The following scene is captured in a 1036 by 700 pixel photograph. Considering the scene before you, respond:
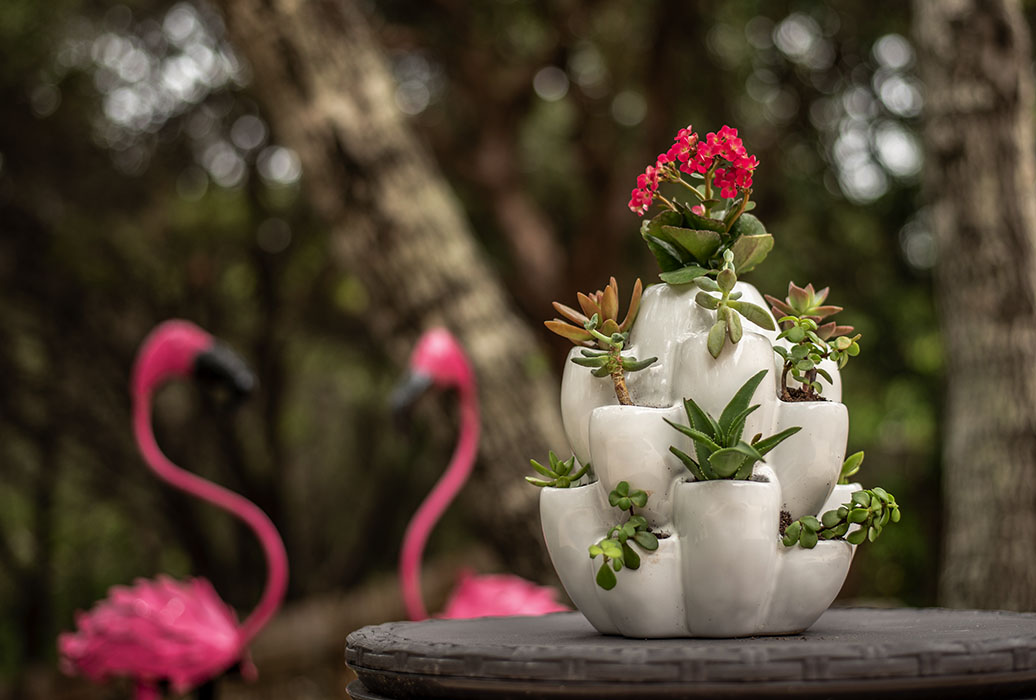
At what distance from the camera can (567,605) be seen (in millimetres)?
3021

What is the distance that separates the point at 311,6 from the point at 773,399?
2.20 metres

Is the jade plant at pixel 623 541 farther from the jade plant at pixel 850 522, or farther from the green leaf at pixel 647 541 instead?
the jade plant at pixel 850 522

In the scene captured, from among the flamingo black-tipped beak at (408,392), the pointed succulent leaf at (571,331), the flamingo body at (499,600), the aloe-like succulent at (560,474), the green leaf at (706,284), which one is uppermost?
the green leaf at (706,284)

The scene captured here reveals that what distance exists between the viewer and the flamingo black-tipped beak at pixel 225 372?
2.59m

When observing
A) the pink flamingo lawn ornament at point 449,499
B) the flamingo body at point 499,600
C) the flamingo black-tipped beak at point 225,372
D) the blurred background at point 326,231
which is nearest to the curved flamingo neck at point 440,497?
the pink flamingo lawn ornament at point 449,499

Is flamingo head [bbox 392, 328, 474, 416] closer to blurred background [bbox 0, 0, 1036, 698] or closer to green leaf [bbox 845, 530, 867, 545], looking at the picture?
blurred background [bbox 0, 0, 1036, 698]

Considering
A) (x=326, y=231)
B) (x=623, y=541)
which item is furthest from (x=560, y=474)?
(x=326, y=231)

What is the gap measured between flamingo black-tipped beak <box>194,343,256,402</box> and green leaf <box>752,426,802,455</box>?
1.62 m

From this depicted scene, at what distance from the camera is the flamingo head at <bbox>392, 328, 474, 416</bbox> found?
2.68 metres

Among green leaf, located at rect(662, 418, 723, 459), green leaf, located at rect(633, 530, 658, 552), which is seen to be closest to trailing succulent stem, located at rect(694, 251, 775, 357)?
green leaf, located at rect(662, 418, 723, 459)

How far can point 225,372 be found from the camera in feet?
8.57

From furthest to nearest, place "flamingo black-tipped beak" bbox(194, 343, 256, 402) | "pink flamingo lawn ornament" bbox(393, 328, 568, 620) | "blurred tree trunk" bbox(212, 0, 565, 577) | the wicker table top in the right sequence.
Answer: "blurred tree trunk" bbox(212, 0, 565, 577) < "flamingo black-tipped beak" bbox(194, 343, 256, 402) < "pink flamingo lawn ornament" bbox(393, 328, 568, 620) < the wicker table top

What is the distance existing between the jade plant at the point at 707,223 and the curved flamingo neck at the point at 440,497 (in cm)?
145

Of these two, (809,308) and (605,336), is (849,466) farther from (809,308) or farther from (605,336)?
(605,336)
